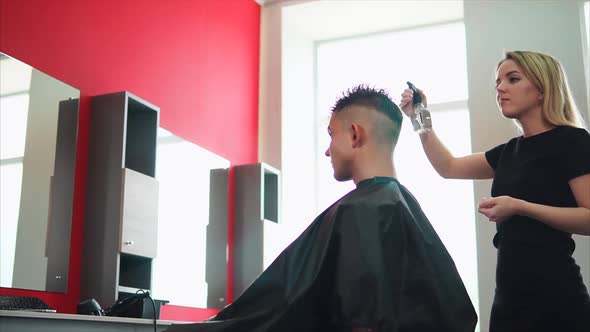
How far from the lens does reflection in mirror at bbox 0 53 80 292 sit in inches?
115

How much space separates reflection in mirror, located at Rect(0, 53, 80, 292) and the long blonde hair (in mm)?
2079

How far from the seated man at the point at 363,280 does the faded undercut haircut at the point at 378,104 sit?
0.18m

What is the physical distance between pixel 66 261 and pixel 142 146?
77cm

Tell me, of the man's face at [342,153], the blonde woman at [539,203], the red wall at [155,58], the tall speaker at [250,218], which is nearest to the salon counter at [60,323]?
the red wall at [155,58]

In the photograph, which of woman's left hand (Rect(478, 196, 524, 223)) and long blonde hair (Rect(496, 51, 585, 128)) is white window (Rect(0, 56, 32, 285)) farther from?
long blonde hair (Rect(496, 51, 585, 128))

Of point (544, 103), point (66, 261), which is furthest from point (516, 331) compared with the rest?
point (66, 261)

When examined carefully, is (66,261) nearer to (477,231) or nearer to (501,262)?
(501,262)

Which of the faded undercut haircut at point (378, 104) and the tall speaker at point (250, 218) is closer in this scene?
the faded undercut haircut at point (378, 104)

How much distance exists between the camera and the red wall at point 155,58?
3.22 m

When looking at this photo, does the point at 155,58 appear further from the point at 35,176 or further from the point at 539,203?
the point at 539,203

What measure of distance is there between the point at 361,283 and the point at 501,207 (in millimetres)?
438

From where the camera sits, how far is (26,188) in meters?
3.00

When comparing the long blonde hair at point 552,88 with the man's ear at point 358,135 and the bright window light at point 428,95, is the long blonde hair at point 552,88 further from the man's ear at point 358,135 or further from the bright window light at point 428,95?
the bright window light at point 428,95

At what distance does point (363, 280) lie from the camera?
1.61 metres
